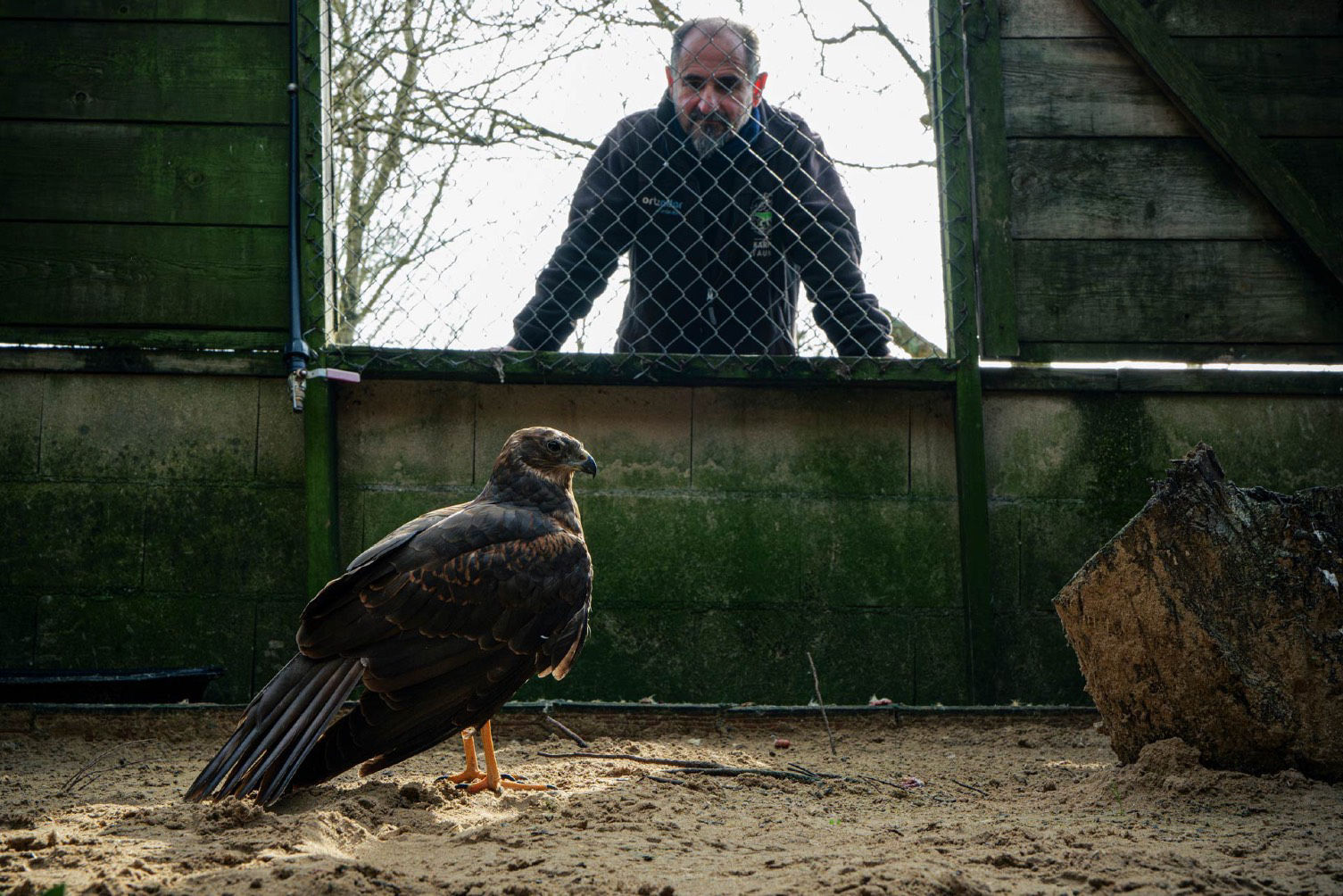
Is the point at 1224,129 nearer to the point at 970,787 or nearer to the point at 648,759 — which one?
the point at 970,787

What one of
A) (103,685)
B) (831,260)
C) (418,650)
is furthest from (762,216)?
(103,685)

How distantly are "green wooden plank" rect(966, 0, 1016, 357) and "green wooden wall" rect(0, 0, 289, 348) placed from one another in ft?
9.84

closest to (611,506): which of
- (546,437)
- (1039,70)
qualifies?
(546,437)

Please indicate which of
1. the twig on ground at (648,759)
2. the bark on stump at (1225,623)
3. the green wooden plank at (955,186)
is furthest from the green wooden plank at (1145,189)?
the twig on ground at (648,759)

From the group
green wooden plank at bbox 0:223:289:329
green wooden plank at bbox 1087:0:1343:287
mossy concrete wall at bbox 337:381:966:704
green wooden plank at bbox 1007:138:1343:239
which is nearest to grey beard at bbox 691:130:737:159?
mossy concrete wall at bbox 337:381:966:704

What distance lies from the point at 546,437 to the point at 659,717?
1.12 m

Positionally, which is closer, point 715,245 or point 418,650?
point 418,650

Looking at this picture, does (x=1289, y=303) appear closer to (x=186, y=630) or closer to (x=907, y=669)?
(x=907, y=669)

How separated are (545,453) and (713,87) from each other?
1897mm

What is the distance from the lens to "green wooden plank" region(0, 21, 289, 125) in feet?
15.4

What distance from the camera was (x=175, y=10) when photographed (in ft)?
15.6

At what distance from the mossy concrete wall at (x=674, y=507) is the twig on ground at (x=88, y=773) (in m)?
0.62

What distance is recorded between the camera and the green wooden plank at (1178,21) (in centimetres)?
487

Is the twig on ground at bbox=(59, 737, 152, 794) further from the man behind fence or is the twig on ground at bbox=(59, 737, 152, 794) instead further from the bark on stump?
the bark on stump
